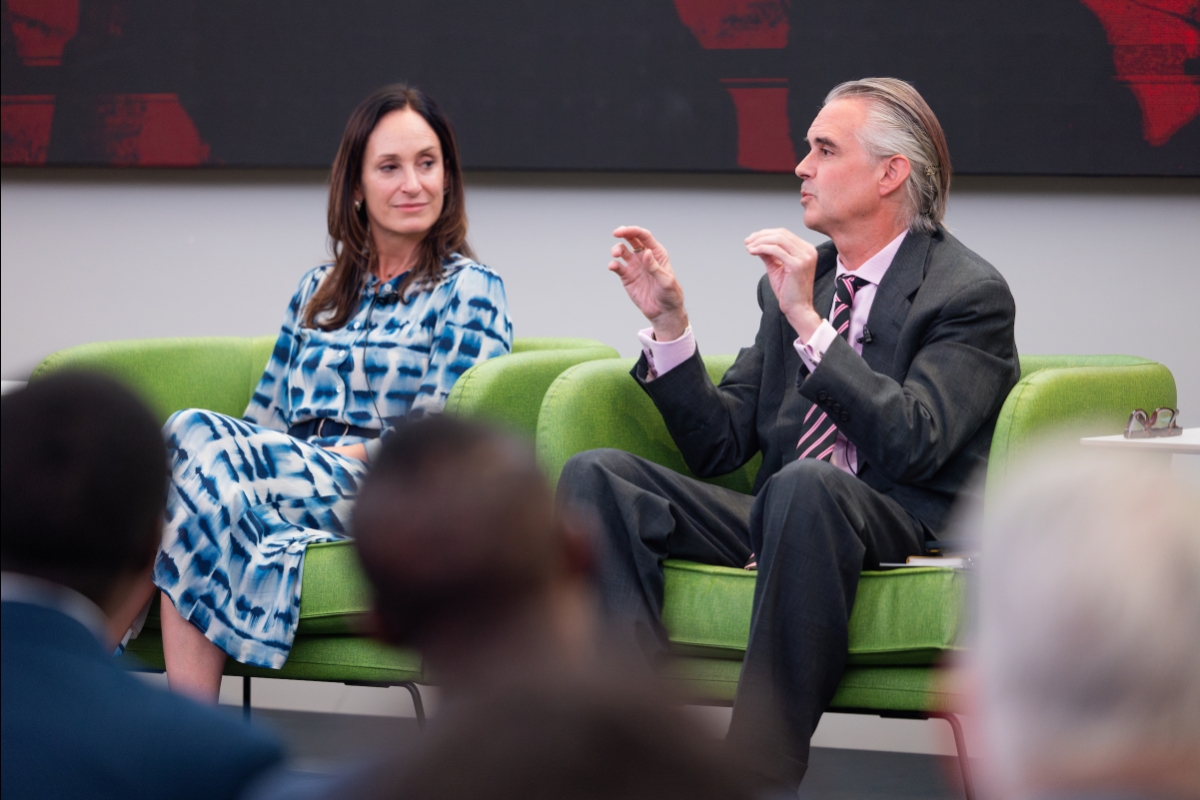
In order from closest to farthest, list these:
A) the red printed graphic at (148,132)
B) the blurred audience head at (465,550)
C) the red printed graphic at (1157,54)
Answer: the blurred audience head at (465,550) < the red printed graphic at (1157,54) < the red printed graphic at (148,132)

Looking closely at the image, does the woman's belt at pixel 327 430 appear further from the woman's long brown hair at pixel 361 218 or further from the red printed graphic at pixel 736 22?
the red printed graphic at pixel 736 22

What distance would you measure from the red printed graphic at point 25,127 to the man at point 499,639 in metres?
3.58

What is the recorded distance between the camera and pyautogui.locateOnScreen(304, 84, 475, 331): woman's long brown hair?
300 centimetres

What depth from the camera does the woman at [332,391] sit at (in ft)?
7.79

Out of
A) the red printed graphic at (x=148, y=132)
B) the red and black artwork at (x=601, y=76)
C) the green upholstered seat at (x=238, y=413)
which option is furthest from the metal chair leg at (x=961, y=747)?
the red printed graphic at (x=148, y=132)

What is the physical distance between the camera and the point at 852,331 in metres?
2.52

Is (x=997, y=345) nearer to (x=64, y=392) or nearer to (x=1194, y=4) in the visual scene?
(x=1194, y=4)

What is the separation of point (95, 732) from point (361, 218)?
237 cm

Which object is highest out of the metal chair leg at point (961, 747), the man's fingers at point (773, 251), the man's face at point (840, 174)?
the man's face at point (840, 174)

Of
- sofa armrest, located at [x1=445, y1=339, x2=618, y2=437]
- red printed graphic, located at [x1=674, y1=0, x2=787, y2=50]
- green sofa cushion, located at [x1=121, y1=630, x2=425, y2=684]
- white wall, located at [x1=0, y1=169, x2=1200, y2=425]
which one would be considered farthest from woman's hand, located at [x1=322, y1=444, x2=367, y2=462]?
red printed graphic, located at [x1=674, y1=0, x2=787, y2=50]

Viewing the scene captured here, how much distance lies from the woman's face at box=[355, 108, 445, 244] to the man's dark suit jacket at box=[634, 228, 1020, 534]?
0.71 m

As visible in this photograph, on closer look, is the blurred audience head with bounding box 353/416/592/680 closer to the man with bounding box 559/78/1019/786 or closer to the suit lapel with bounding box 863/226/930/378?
the man with bounding box 559/78/1019/786

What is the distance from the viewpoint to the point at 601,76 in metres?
3.55

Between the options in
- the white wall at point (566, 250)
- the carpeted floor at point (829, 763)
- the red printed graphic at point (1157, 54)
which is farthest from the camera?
the white wall at point (566, 250)
